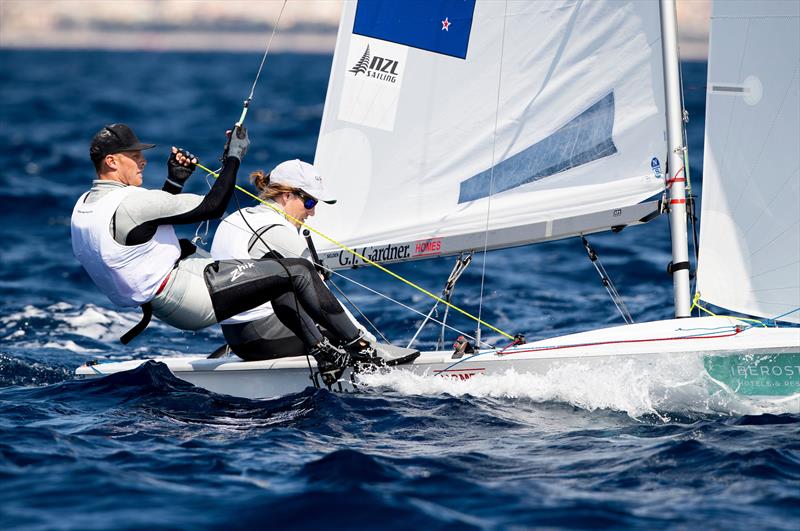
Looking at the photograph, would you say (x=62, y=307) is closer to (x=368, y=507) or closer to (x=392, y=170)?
(x=392, y=170)

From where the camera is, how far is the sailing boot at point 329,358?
5.43m

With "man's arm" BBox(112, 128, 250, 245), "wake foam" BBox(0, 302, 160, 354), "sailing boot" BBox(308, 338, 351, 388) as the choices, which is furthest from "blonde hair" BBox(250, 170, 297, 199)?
"wake foam" BBox(0, 302, 160, 354)

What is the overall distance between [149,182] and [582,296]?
679 centimetres

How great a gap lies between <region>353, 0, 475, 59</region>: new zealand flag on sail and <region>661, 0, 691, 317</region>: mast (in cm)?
101

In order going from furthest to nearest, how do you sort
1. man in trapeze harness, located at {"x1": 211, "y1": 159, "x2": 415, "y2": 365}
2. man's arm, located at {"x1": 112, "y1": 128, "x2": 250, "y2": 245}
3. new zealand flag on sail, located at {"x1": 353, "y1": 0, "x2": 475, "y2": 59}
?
new zealand flag on sail, located at {"x1": 353, "y1": 0, "x2": 475, "y2": 59} < man in trapeze harness, located at {"x1": 211, "y1": 159, "x2": 415, "y2": 365} < man's arm, located at {"x1": 112, "y1": 128, "x2": 250, "y2": 245}

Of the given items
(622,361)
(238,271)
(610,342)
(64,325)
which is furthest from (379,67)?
(64,325)

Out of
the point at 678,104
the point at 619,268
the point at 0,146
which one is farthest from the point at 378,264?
the point at 0,146

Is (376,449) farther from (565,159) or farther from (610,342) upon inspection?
(565,159)

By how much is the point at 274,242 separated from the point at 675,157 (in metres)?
1.96

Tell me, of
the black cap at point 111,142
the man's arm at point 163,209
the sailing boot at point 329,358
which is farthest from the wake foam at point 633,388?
the black cap at point 111,142

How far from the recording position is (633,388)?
517 cm

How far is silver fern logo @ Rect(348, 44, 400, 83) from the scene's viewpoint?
6.01 meters

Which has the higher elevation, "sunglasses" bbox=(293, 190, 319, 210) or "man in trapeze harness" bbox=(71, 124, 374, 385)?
"sunglasses" bbox=(293, 190, 319, 210)

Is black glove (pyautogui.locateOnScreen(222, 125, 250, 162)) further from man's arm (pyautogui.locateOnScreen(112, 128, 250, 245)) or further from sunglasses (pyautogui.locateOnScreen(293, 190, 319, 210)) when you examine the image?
sunglasses (pyautogui.locateOnScreen(293, 190, 319, 210))
